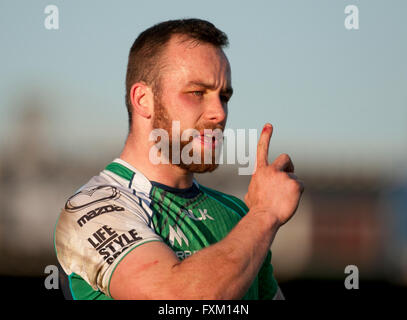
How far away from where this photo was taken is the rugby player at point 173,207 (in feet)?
9.57

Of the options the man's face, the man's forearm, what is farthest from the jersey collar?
the man's forearm

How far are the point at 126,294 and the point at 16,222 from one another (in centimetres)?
2120

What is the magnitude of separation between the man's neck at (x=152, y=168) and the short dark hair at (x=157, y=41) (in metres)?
0.28

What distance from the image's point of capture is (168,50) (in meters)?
3.88

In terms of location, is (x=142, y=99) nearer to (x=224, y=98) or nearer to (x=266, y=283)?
(x=224, y=98)

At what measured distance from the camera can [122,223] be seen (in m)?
3.28

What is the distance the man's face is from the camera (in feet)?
12.3

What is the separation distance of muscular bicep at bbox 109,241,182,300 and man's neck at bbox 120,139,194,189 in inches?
34.2

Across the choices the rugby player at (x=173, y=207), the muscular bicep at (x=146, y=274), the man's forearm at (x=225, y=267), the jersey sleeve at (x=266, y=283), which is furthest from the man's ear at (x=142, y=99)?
the jersey sleeve at (x=266, y=283)

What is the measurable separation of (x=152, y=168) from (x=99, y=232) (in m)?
0.80

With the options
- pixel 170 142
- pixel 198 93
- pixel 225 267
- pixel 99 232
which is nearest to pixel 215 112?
pixel 198 93
